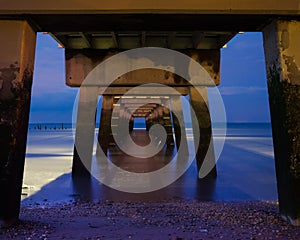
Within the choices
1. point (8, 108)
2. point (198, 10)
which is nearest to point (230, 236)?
point (198, 10)

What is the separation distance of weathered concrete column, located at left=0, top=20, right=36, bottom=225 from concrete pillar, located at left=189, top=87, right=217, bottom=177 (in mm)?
5718

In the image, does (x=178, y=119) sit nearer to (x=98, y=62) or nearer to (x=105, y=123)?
(x=105, y=123)

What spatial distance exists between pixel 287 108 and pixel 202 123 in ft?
16.6

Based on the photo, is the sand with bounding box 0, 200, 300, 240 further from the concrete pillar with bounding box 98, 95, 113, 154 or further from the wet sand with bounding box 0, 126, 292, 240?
the concrete pillar with bounding box 98, 95, 113, 154

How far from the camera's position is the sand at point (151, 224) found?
3387 mm

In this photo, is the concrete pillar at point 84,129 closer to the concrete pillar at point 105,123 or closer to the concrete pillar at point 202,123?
the concrete pillar at point 202,123

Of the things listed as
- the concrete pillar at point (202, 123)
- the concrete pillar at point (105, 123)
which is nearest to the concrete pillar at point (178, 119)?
the concrete pillar at point (105, 123)

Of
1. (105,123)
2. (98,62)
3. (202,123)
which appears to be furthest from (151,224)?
(105,123)

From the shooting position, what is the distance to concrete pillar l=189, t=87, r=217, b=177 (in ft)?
28.7

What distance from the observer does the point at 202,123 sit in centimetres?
881

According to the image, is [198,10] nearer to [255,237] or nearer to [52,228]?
[255,237]

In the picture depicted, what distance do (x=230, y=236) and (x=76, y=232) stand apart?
5.16ft

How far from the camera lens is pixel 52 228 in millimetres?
3650

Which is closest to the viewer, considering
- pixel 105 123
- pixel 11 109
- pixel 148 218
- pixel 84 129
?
pixel 11 109
